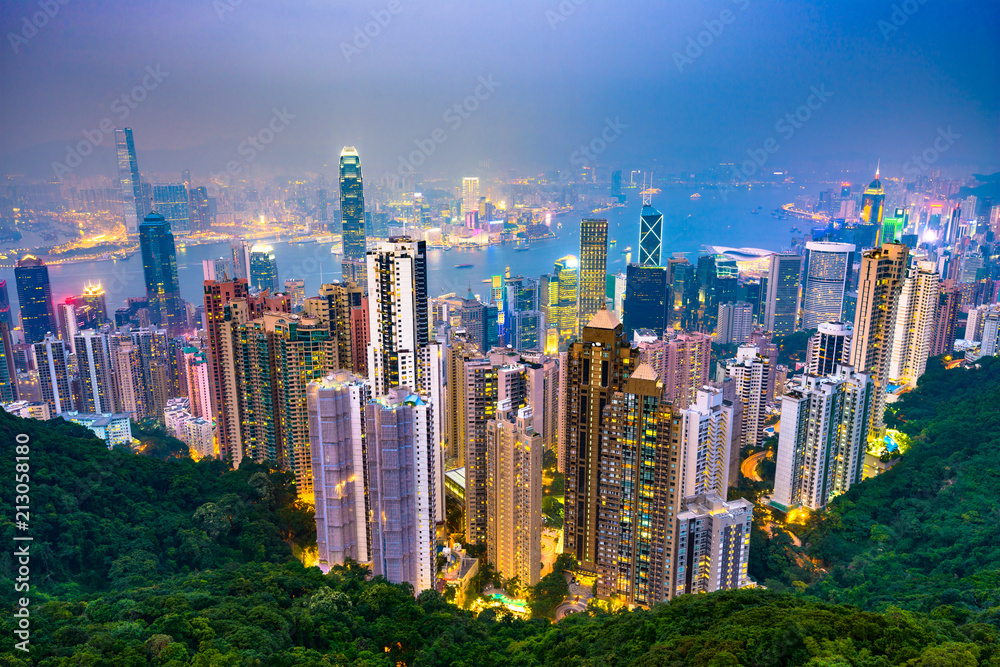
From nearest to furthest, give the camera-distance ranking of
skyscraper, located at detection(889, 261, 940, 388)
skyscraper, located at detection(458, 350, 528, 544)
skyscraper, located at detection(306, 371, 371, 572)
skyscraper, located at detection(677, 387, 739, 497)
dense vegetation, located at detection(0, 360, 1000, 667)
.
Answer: dense vegetation, located at detection(0, 360, 1000, 667), skyscraper, located at detection(306, 371, 371, 572), skyscraper, located at detection(677, 387, 739, 497), skyscraper, located at detection(458, 350, 528, 544), skyscraper, located at detection(889, 261, 940, 388)

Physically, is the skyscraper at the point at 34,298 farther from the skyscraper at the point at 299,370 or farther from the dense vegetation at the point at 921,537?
the dense vegetation at the point at 921,537

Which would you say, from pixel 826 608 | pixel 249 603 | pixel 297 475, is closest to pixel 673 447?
pixel 826 608

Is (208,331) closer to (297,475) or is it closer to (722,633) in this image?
(297,475)

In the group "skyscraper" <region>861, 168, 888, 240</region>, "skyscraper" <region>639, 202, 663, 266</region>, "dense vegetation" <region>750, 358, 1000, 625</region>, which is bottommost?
"dense vegetation" <region>750, 358, 1000, 625</region>

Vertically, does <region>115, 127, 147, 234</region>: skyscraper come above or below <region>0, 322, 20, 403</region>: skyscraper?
above

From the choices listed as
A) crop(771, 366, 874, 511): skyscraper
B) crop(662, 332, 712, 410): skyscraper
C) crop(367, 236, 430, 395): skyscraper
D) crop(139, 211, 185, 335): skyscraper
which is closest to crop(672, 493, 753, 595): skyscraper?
crop(771, 366, 874, 511): skyscraper

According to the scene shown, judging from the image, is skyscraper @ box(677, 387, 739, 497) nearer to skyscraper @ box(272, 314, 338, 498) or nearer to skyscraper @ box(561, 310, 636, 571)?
skyscraper @ box(561, 310, 636, 571)

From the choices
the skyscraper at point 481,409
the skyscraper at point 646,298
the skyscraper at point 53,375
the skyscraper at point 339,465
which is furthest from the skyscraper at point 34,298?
the skyscraper at point 646,298
